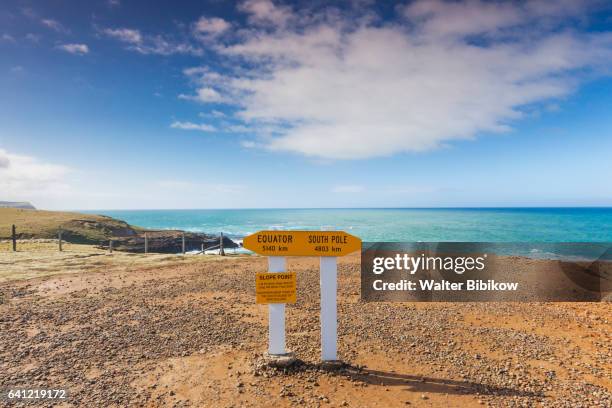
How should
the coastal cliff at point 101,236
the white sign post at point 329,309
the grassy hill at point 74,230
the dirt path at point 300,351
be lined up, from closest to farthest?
1. the dirt path at point 300,351
2. the white sign post at point 329,309
3. the coastal cliff at point 101,236
4. the grassy hill at point 74,230

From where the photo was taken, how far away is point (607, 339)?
8047 mm

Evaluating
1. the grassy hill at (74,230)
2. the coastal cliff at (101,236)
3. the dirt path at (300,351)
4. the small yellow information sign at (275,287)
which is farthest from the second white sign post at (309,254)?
the grassy hill at (74,230)

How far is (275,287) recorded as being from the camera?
6586 mm

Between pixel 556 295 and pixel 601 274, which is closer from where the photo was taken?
pixel 556 295

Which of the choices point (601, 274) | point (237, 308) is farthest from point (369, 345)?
point (601, 274)

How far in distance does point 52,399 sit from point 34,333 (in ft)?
12.6

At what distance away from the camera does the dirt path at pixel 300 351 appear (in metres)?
5.68

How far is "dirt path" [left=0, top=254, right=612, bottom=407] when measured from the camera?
223 inches

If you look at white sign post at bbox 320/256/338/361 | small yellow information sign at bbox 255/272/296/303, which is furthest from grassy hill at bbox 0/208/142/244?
white sign post at bbox 320/256/338/361

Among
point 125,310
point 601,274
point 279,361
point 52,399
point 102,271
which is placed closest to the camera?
point 52,399

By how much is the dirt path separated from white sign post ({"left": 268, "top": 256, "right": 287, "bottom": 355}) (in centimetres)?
40

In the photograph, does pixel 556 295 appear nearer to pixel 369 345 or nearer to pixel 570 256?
pixel 369 345

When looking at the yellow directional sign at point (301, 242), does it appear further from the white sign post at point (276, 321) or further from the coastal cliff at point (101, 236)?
the coastal cliff at point (101, 236)

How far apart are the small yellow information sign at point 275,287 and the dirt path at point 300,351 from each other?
133cm
